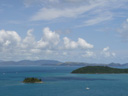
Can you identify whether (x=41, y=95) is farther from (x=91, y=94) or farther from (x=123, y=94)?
(x=123, y=94)

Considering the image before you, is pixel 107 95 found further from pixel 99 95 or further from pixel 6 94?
pixel 6 94

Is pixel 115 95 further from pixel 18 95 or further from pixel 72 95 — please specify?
pixel 18 95

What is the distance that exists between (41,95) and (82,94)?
31158 millimetres

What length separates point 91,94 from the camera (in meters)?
156

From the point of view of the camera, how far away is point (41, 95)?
15238 centimetres

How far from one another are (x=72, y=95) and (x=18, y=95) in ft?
135

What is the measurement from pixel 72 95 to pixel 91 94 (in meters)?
15.8

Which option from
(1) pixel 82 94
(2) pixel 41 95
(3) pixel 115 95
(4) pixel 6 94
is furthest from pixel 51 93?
(3) pixel 115 95

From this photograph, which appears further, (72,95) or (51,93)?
(51,93)

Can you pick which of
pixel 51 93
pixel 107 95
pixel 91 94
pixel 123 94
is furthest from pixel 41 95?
pixel 123 94

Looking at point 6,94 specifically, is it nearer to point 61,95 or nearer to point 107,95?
point 61,95

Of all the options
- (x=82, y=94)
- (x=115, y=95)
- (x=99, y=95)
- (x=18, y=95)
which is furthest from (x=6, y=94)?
(x=115, y=95)

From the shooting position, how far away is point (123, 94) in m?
158

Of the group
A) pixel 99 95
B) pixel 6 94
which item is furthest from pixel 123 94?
pixel 6 94
